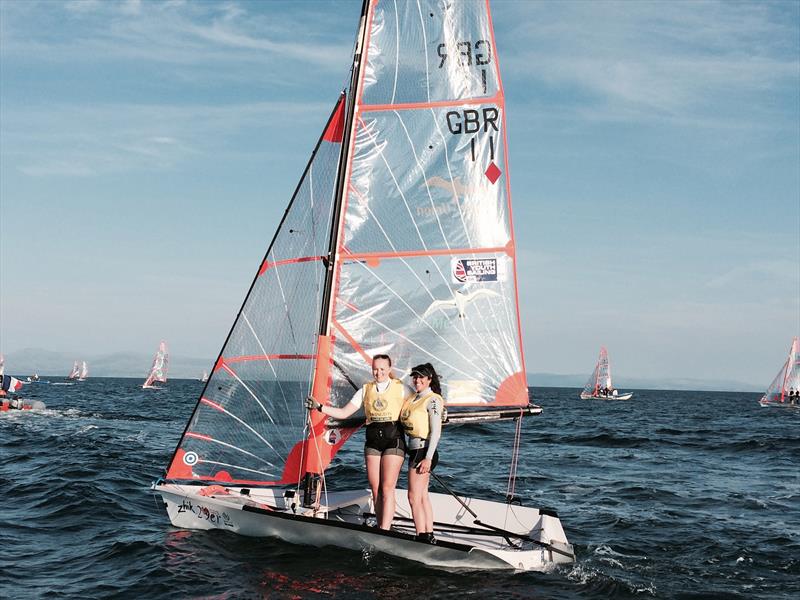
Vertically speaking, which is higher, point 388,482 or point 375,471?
point 375,471

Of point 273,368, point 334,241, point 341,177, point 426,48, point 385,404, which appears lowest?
point 385,404

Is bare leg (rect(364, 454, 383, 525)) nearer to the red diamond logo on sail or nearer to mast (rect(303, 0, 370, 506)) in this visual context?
mast (rect(303, 0, 370, 506))

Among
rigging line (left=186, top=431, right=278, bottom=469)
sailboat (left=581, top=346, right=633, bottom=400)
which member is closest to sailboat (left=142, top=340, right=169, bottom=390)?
sailboat (left=581, top=346, right=633, bottom=400)

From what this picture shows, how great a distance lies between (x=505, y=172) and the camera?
1113 centimetres

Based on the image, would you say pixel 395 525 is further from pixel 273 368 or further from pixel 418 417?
pixel 273 368

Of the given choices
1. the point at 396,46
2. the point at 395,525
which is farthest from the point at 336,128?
the point at 395,525

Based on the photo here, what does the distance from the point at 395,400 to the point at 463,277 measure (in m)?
2.40

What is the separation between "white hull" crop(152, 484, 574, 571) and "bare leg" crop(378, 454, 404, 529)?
25 cm

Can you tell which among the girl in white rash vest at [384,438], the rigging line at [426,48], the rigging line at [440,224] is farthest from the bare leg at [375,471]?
the rigging line at [426,48]

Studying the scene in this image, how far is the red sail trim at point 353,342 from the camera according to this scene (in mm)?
10812

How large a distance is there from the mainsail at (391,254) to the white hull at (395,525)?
506mm

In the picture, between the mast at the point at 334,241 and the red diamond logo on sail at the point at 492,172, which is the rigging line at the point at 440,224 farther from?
the red diamond logo on sail at the point at 492,172

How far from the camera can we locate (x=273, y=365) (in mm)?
10883

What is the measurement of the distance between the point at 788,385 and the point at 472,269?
74.6 metres
